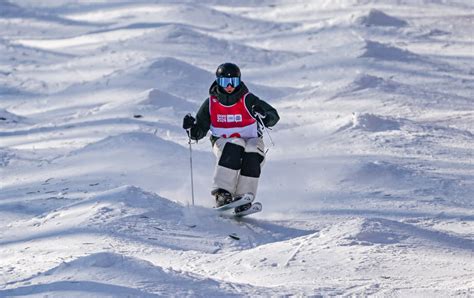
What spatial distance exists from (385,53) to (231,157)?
1033cm

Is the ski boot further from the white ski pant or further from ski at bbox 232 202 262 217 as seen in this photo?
ski at bbox 232 202 262 217

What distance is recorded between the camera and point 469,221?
26.5ft

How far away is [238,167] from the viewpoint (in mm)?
8266

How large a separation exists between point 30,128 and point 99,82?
3.36 meters

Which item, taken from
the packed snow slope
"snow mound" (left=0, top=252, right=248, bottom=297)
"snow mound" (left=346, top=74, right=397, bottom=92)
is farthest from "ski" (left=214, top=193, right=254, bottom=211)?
"snow mound" (left=346, top=74, right=397, bottom=92)

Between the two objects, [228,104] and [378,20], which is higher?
[228,104]

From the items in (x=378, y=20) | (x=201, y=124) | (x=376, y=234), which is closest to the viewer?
(x=376, y=234)

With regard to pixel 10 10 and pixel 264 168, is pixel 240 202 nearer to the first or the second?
pixel 264 168

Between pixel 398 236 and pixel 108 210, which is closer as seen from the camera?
pixel 398 236

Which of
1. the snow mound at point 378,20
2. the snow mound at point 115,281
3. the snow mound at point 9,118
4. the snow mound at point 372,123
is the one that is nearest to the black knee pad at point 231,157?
the snow mound at point 115,281

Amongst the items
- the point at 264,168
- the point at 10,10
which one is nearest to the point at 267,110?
the point at 264,168

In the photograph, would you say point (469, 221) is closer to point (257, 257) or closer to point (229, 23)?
point (257, 257)

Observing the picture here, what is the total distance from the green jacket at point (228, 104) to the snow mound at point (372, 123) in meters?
3.67

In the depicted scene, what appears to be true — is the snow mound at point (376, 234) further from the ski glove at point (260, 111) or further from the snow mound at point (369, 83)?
the snow mound at point (369, 83)
